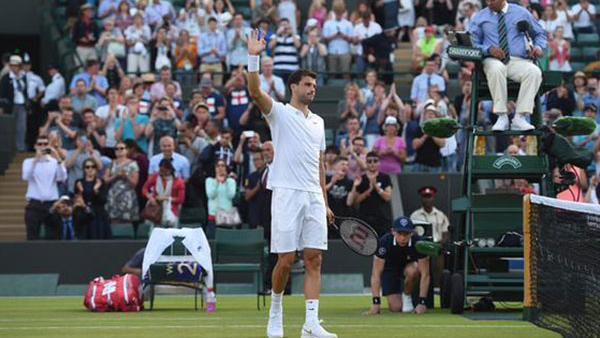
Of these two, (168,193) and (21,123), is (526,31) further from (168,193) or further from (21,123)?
(21,123)

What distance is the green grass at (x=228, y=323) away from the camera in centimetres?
1371

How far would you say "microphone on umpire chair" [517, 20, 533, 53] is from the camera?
1694cm

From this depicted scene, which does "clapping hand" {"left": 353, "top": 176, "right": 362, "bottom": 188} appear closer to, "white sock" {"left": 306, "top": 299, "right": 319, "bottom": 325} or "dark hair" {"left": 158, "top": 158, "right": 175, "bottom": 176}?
"dark hair" {"left": 158, "top": 158, "right": 175, "bottom": 176}

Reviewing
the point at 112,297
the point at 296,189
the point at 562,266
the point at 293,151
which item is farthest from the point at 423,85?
the point at 296,189

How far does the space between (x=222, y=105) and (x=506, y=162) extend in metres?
10.3

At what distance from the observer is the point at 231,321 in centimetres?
1563

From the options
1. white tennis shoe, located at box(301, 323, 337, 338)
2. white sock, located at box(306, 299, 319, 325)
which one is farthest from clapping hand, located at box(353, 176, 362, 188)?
white tennis shoe, located at box(301, 323, 337, 338)

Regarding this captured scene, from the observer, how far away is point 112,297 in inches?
722

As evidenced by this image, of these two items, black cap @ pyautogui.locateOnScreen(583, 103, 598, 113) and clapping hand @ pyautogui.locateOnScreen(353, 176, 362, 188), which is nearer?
clapping hand @ pyautogui.locateOnScreen(353, 176, 362, 188)

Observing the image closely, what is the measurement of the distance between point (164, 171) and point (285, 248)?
38.6 ft

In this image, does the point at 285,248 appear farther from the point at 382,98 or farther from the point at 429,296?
the point at 382,98

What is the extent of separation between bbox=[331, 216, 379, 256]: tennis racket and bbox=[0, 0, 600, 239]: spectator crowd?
7695 millimetres

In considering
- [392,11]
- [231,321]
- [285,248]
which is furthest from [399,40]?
[285,248]

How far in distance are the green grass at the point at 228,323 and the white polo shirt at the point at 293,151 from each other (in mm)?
1427
